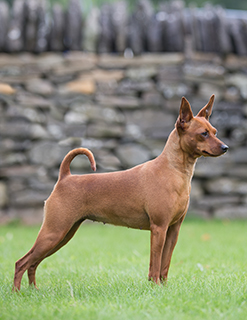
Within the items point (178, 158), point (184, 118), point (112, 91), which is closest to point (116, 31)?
point (112, 91)

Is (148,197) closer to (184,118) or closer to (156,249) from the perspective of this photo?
(156,249)

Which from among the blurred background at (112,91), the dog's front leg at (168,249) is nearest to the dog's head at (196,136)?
the dog's front leg at (168,249)

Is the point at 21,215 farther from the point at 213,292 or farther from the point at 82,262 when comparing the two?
the point at 213,292

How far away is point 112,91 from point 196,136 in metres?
4.87

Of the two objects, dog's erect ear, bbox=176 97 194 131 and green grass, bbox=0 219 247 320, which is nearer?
green grass, bbox=0 219 247 320

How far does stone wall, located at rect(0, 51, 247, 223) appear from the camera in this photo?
24.8 ft

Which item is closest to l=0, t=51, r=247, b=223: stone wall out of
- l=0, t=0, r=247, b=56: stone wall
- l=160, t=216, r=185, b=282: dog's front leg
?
l=0, t=0, r=247, b=56: stone wall

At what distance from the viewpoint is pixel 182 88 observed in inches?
311

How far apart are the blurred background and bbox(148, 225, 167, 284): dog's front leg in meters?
4.59

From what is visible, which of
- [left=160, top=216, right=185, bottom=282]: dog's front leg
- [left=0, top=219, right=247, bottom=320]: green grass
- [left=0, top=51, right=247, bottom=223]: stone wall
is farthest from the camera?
[left=0, top=51, right=247, bottom=223]: stone wall

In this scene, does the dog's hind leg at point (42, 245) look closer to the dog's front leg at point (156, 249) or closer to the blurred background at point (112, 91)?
the dog's front leg at point (156, 249)

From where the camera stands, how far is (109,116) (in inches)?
306

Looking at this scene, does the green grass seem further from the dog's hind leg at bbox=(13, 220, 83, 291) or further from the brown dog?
the brown dog

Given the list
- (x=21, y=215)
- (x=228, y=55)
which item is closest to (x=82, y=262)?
(x=21, y=215)
